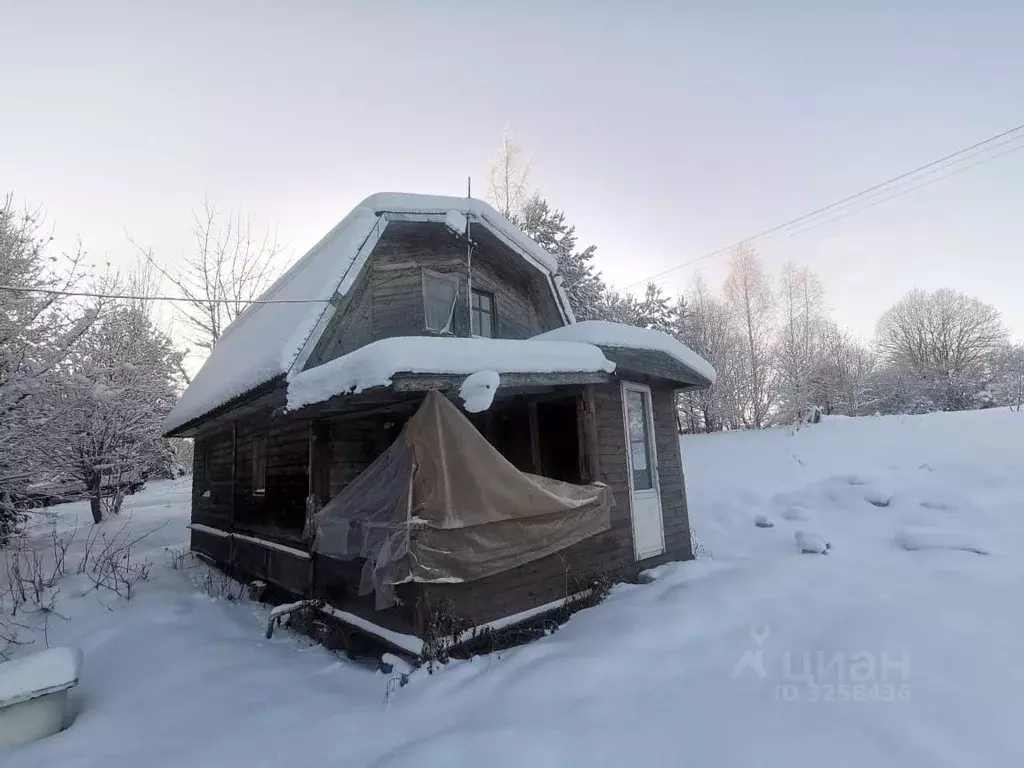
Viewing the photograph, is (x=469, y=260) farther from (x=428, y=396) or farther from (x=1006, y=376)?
(x=1006, y=376)

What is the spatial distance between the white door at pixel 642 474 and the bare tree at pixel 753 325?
1836 centimetres

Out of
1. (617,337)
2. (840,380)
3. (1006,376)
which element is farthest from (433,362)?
(1006,376)

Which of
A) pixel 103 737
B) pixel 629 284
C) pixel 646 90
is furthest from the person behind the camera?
pixel 629 284

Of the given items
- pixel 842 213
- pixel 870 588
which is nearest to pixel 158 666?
pixel 870 588

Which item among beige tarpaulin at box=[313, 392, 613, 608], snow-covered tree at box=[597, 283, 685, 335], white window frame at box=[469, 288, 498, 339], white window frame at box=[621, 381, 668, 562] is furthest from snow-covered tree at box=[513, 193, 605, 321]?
beige tarpaulin at box=[313, 392, 613, 608]

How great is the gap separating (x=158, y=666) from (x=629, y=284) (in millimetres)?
19534

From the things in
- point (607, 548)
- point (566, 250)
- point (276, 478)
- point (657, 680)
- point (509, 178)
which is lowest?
point (657, 680)

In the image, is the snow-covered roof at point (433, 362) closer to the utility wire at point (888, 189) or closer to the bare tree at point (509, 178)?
the utility wire at point (888, 189)

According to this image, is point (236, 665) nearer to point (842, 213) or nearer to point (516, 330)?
point (516, 330)

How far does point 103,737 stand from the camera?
4.18 m

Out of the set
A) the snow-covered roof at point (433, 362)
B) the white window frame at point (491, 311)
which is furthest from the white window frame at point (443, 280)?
the snow-covered roof at point (433, 362)

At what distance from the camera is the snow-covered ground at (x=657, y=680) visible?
10.8 feet

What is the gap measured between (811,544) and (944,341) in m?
28.1

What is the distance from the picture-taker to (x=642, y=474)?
735cm
